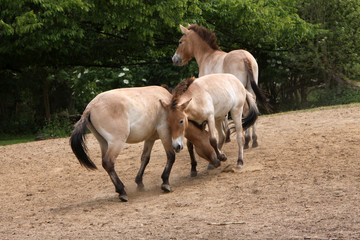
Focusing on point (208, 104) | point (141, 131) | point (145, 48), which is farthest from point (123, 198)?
point (145, 48)

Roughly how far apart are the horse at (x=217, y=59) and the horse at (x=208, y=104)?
74 cm

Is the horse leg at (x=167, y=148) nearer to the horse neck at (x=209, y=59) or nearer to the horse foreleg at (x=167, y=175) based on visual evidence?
the horse foreleg at (x=167, y=175)

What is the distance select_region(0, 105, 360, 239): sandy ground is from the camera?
5199 mm

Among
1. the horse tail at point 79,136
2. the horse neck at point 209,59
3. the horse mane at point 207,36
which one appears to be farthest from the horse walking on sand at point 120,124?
the horse mane at point 207,36

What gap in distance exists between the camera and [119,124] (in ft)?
22.0

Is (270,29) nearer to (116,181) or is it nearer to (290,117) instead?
(290,117)

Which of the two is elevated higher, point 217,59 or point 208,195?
point 217,59

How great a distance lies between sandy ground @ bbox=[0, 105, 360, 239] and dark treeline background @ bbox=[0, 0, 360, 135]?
367 cm

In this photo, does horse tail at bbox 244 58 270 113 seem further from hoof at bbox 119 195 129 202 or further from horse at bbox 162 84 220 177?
hoof at bbox 119 195 129 202

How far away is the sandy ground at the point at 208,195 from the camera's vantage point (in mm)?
5199

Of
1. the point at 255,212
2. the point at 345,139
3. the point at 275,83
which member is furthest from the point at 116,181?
the point at 275,83

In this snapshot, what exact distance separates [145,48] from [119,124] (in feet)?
29.9

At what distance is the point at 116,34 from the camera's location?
49.7 feet

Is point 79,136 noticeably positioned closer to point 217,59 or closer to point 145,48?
point 217,59
